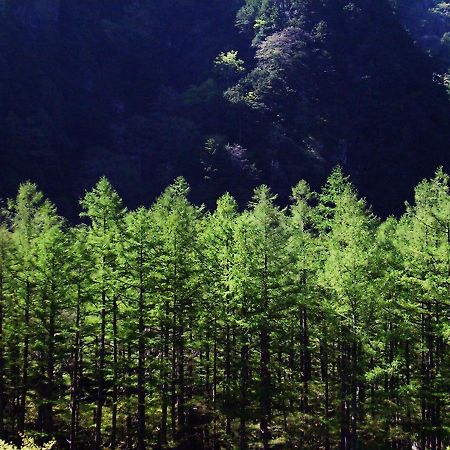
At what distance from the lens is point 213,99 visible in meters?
99.4

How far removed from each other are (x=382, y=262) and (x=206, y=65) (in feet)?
304

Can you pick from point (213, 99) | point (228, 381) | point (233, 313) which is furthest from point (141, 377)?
point (213, 99)

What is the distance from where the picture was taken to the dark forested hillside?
86750 mm

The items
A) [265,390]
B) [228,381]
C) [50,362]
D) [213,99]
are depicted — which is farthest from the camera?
[213,99]

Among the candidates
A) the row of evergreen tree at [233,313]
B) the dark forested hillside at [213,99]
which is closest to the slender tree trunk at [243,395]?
the row of evergreen tree at [233,313]

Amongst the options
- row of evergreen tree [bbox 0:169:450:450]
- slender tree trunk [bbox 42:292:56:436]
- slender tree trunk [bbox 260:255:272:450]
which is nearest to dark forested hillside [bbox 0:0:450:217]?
row of evergreen tree [bbox 0:169:450:450]

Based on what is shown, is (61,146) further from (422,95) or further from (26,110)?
(422,95)

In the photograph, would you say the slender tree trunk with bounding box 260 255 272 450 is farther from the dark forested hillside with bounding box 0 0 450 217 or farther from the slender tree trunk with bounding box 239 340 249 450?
the dark forested hillside with bounding box 0 0 450 217

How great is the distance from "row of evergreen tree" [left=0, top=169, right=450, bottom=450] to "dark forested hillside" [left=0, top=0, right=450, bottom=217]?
49.5 meters

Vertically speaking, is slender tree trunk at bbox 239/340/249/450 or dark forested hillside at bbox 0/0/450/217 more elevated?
dark forested hillside at bbox 0/0/450/217

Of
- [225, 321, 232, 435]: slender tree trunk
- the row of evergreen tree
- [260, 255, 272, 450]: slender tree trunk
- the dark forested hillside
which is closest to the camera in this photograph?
the row of evergreen tree

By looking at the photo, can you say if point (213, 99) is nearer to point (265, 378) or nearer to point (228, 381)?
point (228, 381)

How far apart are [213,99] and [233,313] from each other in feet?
252

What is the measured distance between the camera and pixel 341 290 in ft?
84.0
